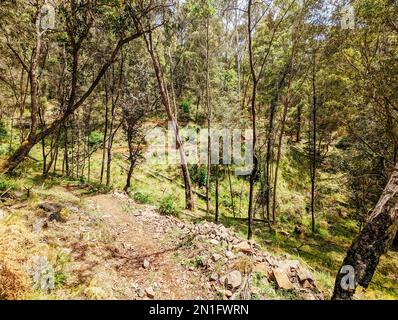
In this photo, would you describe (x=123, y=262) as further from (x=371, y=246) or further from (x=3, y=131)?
(x=3, y=131)

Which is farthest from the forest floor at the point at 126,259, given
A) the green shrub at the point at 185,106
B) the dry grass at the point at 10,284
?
the green shrub at the point at 185,106

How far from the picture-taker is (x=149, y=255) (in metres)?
6.44

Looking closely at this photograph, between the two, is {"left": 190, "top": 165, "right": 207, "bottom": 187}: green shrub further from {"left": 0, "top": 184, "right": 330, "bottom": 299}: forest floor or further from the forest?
{"left": 0, "top": 184, "right": 330, "bottom": 299}: forest floor

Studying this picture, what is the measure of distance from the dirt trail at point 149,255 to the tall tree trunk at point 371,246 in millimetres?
2598

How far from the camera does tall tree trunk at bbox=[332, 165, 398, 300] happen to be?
4.22 m

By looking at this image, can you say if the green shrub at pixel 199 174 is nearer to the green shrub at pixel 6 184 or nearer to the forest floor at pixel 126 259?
the forest floor at pixel 126 259

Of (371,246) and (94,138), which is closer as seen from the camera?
(371,246)

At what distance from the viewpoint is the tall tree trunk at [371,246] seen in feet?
13.9

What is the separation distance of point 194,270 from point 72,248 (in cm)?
286

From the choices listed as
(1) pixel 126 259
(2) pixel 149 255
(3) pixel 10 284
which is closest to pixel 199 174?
(2) pixel 149 255

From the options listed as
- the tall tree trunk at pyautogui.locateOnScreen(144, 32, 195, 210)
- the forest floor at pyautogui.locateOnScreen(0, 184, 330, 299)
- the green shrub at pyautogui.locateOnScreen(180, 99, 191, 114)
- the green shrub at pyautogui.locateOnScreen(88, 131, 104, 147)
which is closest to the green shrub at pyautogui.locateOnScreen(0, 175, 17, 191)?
the forest floor at pyautogui.locateOnScreen(0, 184, 330, 299)

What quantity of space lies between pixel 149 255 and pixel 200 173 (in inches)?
613
